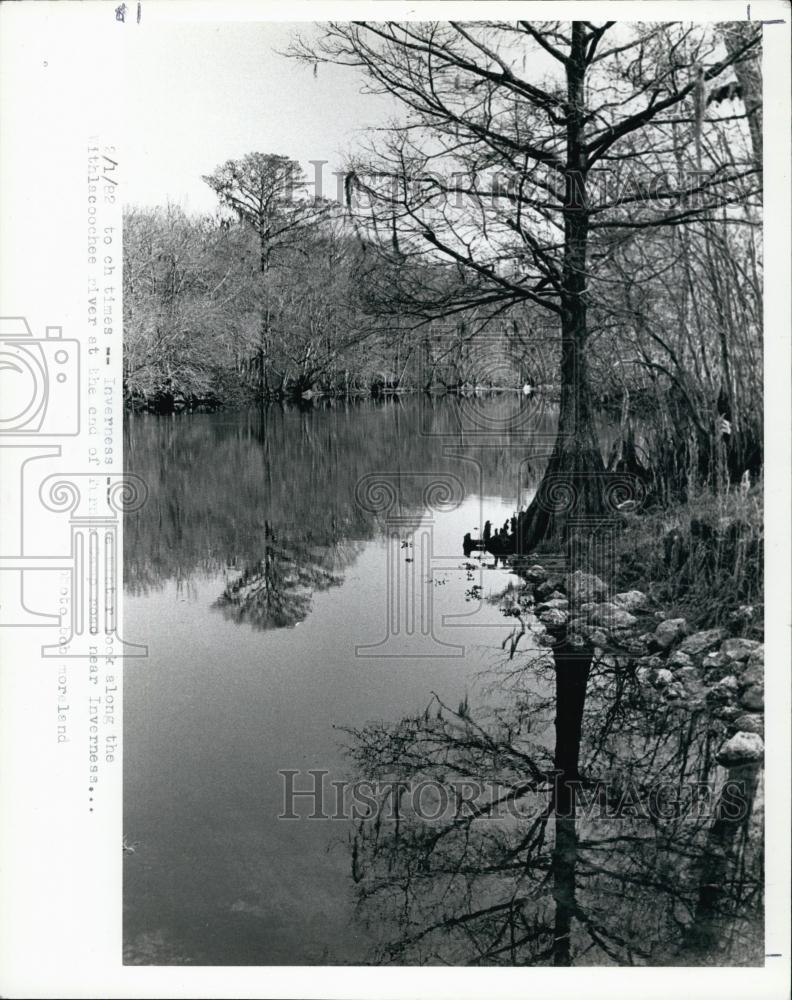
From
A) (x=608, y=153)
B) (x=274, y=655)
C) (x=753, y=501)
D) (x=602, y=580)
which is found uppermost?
(x=608, y=153)

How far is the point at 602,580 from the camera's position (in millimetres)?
3895

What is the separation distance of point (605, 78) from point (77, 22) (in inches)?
83.2

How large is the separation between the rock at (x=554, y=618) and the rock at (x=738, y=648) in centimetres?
68

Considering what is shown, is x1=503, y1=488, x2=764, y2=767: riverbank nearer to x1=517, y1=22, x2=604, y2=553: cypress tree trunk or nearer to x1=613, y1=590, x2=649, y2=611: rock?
x1=613, y1=590, x2=649, y2=611: rock

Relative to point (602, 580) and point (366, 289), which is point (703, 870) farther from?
point (366, 289)

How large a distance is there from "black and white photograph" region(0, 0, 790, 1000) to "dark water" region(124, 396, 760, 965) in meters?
0.01

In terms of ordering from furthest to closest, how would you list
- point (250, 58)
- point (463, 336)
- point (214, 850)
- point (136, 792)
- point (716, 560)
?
point (463, 336)
point (716, 560)
point (250, 58)
point (136, 792)
point (214, 850)

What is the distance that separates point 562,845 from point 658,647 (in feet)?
3.50

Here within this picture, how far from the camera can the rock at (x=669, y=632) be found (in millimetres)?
3799

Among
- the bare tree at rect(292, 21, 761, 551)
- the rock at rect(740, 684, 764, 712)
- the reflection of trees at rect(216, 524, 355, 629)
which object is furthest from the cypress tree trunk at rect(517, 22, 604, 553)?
the rock at rect(740, 684, 764, 712)

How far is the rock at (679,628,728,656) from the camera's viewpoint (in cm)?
364

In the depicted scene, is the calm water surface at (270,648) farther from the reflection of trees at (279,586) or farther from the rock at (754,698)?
the rock at (754,698)

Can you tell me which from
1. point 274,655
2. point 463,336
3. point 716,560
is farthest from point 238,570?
point 716,560

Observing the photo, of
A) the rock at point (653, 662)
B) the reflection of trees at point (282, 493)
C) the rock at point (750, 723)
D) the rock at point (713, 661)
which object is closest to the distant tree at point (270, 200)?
the reflection of trees at point (282, 493)
